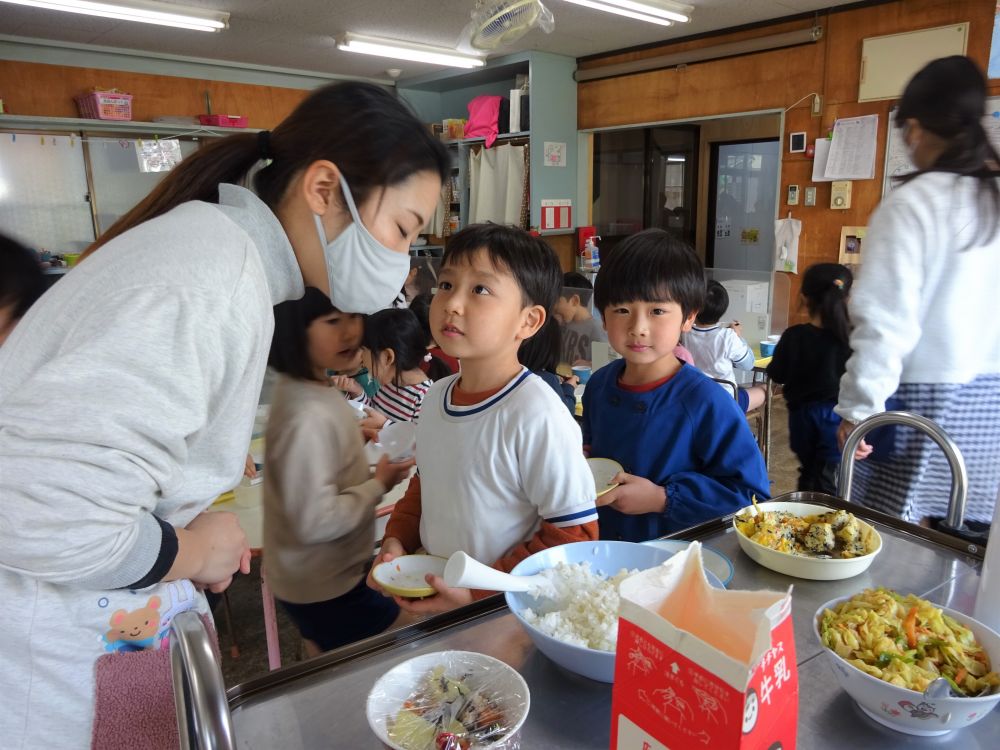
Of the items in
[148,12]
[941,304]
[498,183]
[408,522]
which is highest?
[148,12]

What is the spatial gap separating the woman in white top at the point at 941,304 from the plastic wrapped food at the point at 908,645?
1.00 metres

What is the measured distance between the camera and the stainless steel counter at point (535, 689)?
0.67 metres

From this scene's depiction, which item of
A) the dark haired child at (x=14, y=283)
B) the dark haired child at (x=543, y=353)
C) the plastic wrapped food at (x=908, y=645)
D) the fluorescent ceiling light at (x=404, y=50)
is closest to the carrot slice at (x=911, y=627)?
the plastic wrapped food at (x=908, y=645)

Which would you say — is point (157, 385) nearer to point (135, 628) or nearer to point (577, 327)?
point (135, 628)

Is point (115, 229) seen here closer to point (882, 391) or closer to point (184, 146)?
point (882, 391)

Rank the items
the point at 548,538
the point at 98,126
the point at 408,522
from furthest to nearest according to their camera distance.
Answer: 1. the point at 98,126
2. the point at 408,522
3. the point at 548,538

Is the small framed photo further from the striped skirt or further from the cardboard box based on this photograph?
the cardboard box

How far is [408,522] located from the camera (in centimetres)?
142

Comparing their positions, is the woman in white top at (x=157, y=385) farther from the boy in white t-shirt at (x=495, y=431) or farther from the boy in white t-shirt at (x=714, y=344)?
the boy in white t-shirt at (x=714, y=344)

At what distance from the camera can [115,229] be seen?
3.13 ft

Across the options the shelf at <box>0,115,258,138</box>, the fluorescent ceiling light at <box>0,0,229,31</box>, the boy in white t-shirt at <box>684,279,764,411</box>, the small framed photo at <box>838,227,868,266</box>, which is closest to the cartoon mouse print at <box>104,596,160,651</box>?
the boy in white t-shirt at <box>684,279,764,411</box>

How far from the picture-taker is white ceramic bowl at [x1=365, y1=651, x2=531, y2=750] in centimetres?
66

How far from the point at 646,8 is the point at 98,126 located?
4322 millimetres

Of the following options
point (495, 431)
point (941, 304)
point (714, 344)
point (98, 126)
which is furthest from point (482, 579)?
point (98, 126)
